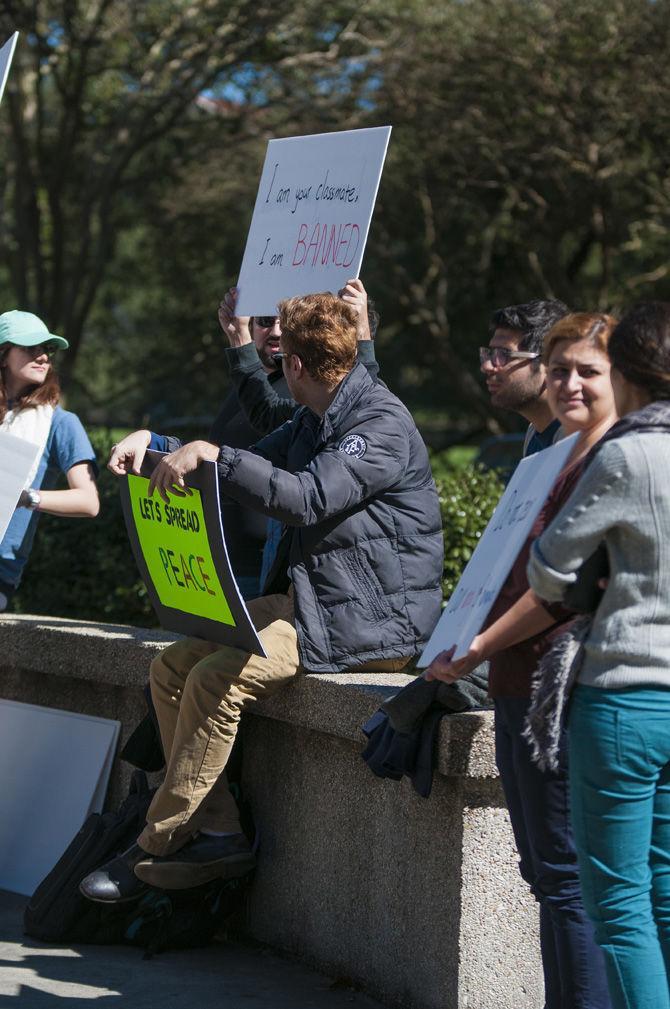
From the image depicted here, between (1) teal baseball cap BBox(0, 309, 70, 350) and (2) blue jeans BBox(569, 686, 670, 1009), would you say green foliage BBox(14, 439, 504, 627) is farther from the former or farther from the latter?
(2) blue jeans BBox(569, 686, 670, 1009)

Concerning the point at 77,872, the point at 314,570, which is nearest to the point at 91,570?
the point at 77,872

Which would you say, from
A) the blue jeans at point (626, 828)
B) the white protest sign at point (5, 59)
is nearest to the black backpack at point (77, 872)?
the blue jeans at point (626, 828)

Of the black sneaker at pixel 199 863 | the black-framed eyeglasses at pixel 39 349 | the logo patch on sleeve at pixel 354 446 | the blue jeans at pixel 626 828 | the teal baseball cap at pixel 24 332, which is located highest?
the teal baseball cap at pixel 24 332

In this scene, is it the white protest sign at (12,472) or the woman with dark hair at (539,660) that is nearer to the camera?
the woman with dark hair at (539,660)

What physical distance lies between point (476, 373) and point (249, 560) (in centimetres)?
1466

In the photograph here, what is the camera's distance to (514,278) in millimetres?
17969

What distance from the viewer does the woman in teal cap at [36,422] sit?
474cm

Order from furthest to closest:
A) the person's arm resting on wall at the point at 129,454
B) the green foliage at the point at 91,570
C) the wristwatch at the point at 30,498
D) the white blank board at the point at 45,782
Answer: the green foliage at the point at 91,570, the white blank board at the point at 45,782, the wristwatch at the point at 30,498, the person's arm resting on wall at the point at 129,454

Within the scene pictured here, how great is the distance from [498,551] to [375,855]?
1308mm

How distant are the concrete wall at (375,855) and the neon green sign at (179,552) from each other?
1.30ft

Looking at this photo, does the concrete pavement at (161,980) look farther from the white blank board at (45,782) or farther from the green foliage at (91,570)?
the green foliage at (91,570)

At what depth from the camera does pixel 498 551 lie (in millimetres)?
3057

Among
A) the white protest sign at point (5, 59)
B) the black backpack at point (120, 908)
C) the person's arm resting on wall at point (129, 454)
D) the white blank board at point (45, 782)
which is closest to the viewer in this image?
the person's arm resting on wall at point (129, 454)

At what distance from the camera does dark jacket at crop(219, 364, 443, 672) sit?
3.85 meters
